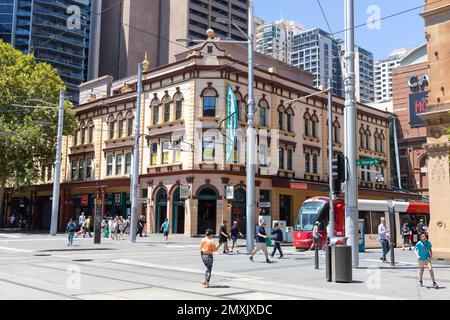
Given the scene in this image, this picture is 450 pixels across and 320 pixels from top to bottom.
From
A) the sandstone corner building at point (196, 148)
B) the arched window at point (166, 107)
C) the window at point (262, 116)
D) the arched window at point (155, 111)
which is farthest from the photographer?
the arched window at point (155, 111)

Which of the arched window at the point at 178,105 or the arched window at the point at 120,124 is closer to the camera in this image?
the arched window at the point at 178,105

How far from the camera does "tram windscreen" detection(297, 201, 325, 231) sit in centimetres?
2892

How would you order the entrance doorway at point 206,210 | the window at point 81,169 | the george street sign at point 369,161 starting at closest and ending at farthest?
the george street sign at point 369,161 < the entrance doorway at point 206,210 < the window at point 81,169

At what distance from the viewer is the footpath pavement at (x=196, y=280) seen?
36.7ft

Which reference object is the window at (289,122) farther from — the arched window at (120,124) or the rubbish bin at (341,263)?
the rubbish bin at (341,263)

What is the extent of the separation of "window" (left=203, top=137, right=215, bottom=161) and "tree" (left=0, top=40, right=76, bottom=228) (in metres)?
13.0

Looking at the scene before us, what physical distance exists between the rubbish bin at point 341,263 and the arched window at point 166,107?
29469 millimetres

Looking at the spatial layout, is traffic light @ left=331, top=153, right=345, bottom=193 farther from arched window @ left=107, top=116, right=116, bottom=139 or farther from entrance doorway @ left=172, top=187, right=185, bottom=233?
arched window @ left=107, top=116, right=116, bottom=139

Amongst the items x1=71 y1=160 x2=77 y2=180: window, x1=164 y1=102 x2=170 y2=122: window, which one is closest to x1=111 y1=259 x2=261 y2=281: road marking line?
x1=164 y1=102 x2=170 y2=122: window

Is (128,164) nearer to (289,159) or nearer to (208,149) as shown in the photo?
(208,149)

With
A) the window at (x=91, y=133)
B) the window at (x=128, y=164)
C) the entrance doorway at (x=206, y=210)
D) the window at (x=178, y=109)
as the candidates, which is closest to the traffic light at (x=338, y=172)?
the entrance doorway at (x=206, y=210)

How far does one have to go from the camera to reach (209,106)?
131ft
